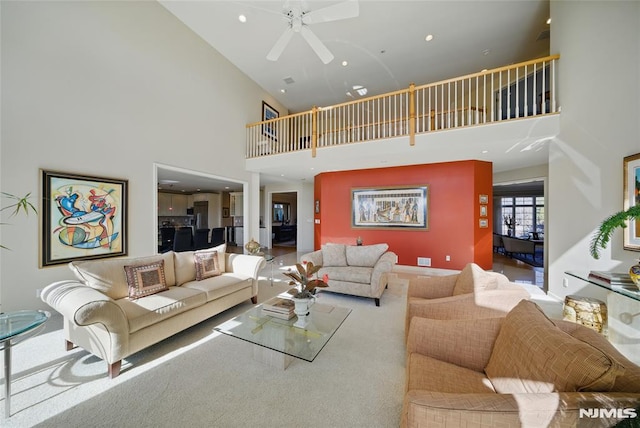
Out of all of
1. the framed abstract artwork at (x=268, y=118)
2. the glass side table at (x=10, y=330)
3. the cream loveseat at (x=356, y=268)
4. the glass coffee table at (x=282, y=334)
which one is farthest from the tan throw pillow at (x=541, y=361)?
the framed abstract artwork at (x=268, y=118)

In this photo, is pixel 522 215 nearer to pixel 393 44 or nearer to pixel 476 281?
pixel 393 44

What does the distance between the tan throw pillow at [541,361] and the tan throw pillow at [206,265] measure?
3.10m

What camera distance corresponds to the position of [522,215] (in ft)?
33.6

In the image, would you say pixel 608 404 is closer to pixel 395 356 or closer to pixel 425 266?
pixel 395 356

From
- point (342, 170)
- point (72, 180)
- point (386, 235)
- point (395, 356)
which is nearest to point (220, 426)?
point (395, 356)

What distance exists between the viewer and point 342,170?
20.3ft

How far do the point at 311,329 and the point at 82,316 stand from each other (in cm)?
174

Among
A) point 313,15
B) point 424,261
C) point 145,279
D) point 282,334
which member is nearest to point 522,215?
point 424,261

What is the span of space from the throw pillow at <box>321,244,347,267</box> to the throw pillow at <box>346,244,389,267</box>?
0.33ft

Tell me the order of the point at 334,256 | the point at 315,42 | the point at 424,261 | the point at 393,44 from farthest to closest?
the point at 424,261 < the point at 393,44 < the point at 334,256 < the point at 315,42

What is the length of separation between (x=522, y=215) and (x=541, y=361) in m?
12.2

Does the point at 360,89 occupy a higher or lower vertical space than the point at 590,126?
higher

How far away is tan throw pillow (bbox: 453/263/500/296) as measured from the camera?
2043mm
